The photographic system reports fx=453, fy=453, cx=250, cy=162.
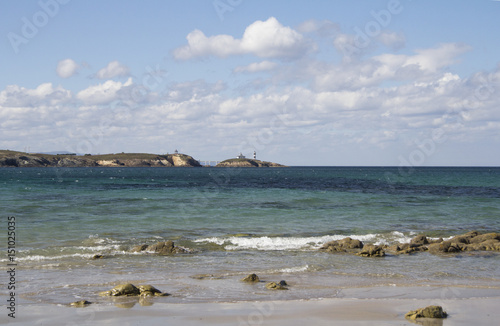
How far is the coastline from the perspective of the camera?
1095cm

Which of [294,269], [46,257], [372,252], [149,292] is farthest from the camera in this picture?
[372,252]

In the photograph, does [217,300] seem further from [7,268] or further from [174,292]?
[7,268]

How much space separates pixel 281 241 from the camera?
24.4 meters

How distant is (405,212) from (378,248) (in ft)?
60.3

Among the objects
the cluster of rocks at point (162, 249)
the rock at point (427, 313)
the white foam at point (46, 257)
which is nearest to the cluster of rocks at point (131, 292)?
the rock at point (427, 313)

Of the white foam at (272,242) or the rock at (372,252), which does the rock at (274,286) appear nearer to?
the rock at (372,252)

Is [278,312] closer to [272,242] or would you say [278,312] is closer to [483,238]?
[272,242]

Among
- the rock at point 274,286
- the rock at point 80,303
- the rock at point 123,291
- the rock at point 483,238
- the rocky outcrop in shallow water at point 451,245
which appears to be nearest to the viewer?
the rock at point 80,303

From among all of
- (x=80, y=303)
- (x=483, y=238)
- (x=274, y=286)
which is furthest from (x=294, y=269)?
(x=483, y=238)

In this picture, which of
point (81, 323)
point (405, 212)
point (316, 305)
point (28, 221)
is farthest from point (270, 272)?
point (405, 212)

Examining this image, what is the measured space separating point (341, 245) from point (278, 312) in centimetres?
1165

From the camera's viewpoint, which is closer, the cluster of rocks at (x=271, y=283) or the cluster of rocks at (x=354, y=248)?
the cluster of rocks at (x=271, y=283)

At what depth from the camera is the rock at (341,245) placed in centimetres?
2223

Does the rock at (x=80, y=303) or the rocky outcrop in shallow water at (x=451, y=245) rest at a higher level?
the rocky outcrop in shallow water at (x=451, y=245)
